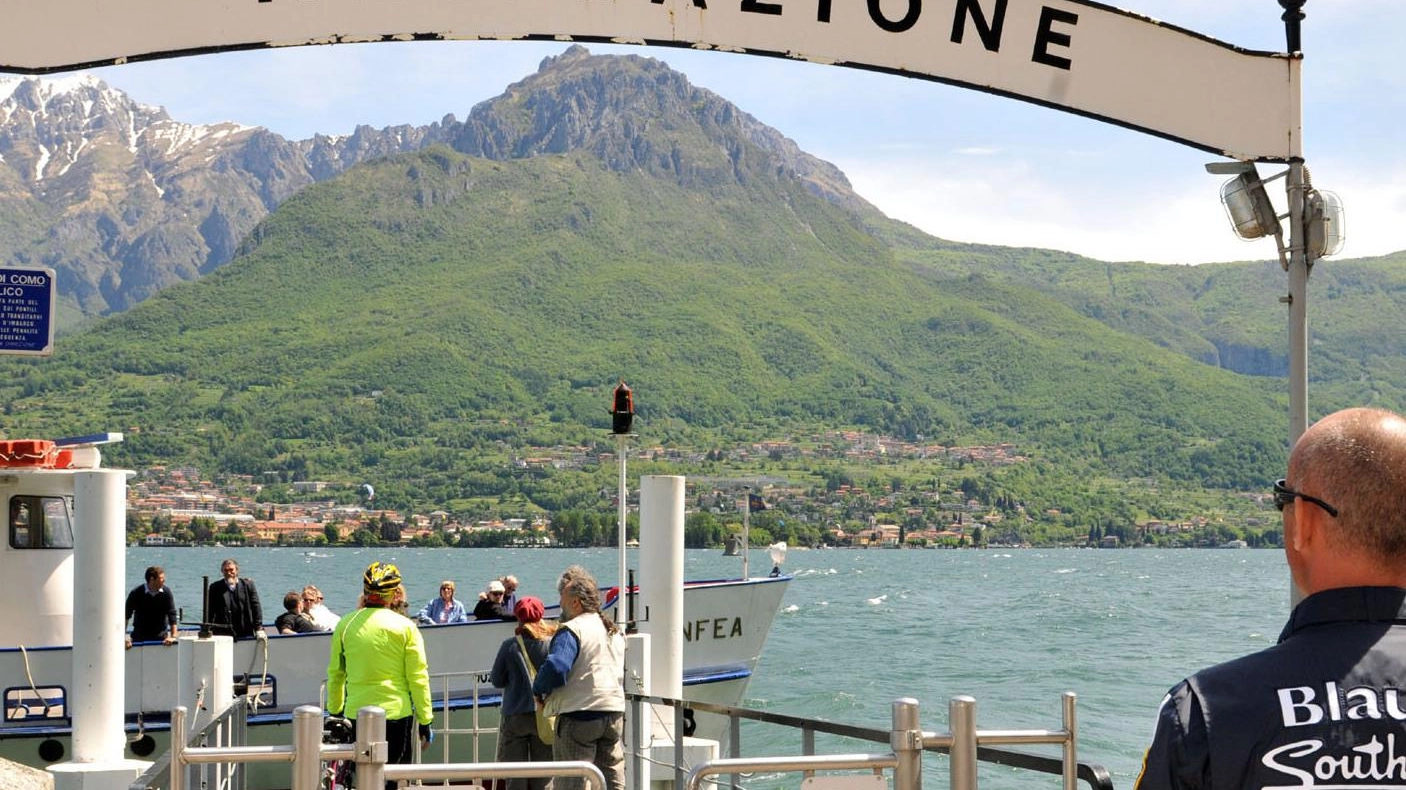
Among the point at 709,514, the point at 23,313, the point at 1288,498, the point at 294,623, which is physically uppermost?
the point at 23,313

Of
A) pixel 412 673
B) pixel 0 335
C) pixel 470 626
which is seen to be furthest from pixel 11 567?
pixel 0 335

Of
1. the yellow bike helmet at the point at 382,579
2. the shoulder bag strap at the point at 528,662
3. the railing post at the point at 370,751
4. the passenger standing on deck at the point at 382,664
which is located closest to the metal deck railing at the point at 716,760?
the railing post at the point at 370,751

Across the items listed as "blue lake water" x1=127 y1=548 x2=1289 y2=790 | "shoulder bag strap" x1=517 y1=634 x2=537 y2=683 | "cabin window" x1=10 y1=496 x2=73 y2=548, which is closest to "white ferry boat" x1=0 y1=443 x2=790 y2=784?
"cabin window" x1=10 y1=496 x2=73 y2=548

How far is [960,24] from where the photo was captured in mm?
6070

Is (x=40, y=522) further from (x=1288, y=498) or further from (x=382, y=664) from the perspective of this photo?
(x=1288, y=498)

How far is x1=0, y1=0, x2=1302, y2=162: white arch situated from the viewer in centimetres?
575

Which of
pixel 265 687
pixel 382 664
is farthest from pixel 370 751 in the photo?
pixel 265 687

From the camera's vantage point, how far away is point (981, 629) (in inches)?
3041

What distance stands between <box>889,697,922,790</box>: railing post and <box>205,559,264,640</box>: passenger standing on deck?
1181 centimetres

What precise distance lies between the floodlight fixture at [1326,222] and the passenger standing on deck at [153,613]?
40.4 ft

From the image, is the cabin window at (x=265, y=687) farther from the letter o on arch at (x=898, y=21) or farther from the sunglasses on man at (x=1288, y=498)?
the sunglasses on man at (x=1288, y=498)

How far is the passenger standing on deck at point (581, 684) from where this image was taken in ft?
28.2

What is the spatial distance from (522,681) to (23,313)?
11.9 ft

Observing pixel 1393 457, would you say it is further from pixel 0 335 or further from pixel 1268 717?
pixel 0 335
